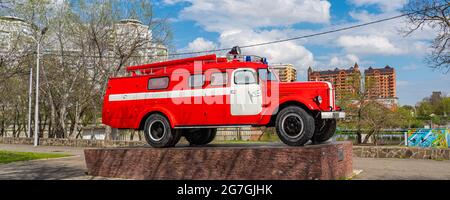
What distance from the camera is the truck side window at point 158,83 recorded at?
1219 centimetres

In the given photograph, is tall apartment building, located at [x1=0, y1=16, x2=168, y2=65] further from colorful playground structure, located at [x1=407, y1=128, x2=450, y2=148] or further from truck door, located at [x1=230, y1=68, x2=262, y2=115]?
colorful playground structure, located at [x1=407, y1=128, x2=450, y2=148]

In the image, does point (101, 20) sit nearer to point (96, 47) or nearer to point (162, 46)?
point (96, 47)

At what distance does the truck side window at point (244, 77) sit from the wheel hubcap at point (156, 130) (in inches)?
106

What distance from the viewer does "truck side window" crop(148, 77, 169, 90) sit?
480 inches

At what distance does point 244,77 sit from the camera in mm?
11156

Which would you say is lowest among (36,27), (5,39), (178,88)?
(178,88)

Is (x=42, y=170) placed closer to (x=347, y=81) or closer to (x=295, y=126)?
(x=295, y=126)

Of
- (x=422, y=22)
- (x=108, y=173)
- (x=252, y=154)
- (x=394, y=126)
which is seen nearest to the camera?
(x=252, y=154)

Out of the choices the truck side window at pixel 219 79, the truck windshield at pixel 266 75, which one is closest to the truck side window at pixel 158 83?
the truck side window at pixel 219 79

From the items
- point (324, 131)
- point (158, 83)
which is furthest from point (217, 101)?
A: point (324, 131)

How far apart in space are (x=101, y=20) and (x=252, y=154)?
24.3m

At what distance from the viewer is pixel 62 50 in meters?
33.8

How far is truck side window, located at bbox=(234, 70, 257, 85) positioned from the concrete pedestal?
179 cm

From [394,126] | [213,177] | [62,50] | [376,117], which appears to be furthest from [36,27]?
[394,126]
